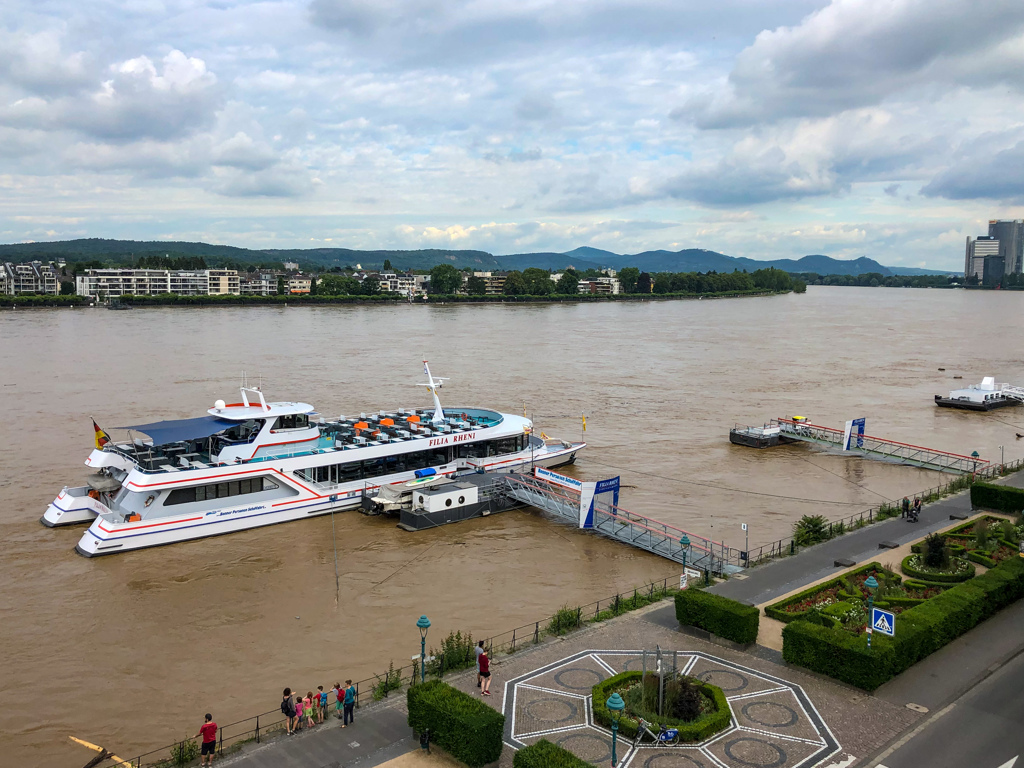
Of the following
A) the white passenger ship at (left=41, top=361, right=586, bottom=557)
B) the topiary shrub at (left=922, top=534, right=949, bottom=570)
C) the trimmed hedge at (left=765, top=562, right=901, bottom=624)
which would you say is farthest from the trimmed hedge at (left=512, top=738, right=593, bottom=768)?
the white passenger ship at (left=41, top=361, right=586, bottom=557)

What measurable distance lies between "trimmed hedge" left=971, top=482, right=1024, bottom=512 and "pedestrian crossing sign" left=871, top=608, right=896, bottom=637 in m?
15.8

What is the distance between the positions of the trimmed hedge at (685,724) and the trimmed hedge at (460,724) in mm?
2094

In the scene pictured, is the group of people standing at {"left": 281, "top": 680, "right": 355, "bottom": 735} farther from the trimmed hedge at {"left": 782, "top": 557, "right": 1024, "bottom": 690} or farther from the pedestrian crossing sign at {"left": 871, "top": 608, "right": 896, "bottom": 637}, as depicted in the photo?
the pedestrian crossing sign at {"left": 871, "top": 608, "right": 896, "bottom": 637}

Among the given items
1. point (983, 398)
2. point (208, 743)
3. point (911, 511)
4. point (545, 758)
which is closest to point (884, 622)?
point (545, 758)

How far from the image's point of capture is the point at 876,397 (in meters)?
63.5

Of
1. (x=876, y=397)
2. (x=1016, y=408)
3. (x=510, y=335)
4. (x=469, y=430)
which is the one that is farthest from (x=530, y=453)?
(x=510, y=335)

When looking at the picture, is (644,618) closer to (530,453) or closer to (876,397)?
(530,453)

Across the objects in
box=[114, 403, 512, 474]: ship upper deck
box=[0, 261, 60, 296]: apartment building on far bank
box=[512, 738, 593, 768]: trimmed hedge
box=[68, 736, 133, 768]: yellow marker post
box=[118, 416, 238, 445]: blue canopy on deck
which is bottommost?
box=[68, 736, 133, 768]: yellow marker post

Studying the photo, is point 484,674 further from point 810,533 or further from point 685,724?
point 810,533

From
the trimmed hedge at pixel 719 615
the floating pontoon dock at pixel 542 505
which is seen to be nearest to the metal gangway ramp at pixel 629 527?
the floating pontoon dock at pixel 542 505

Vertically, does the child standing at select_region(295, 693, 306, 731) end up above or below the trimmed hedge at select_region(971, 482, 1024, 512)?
below

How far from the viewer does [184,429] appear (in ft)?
A: 102

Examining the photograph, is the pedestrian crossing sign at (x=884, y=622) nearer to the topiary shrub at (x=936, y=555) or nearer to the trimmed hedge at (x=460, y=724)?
the topiary shrub at (x=936, y=555)

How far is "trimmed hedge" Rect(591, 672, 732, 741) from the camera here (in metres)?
14.6
